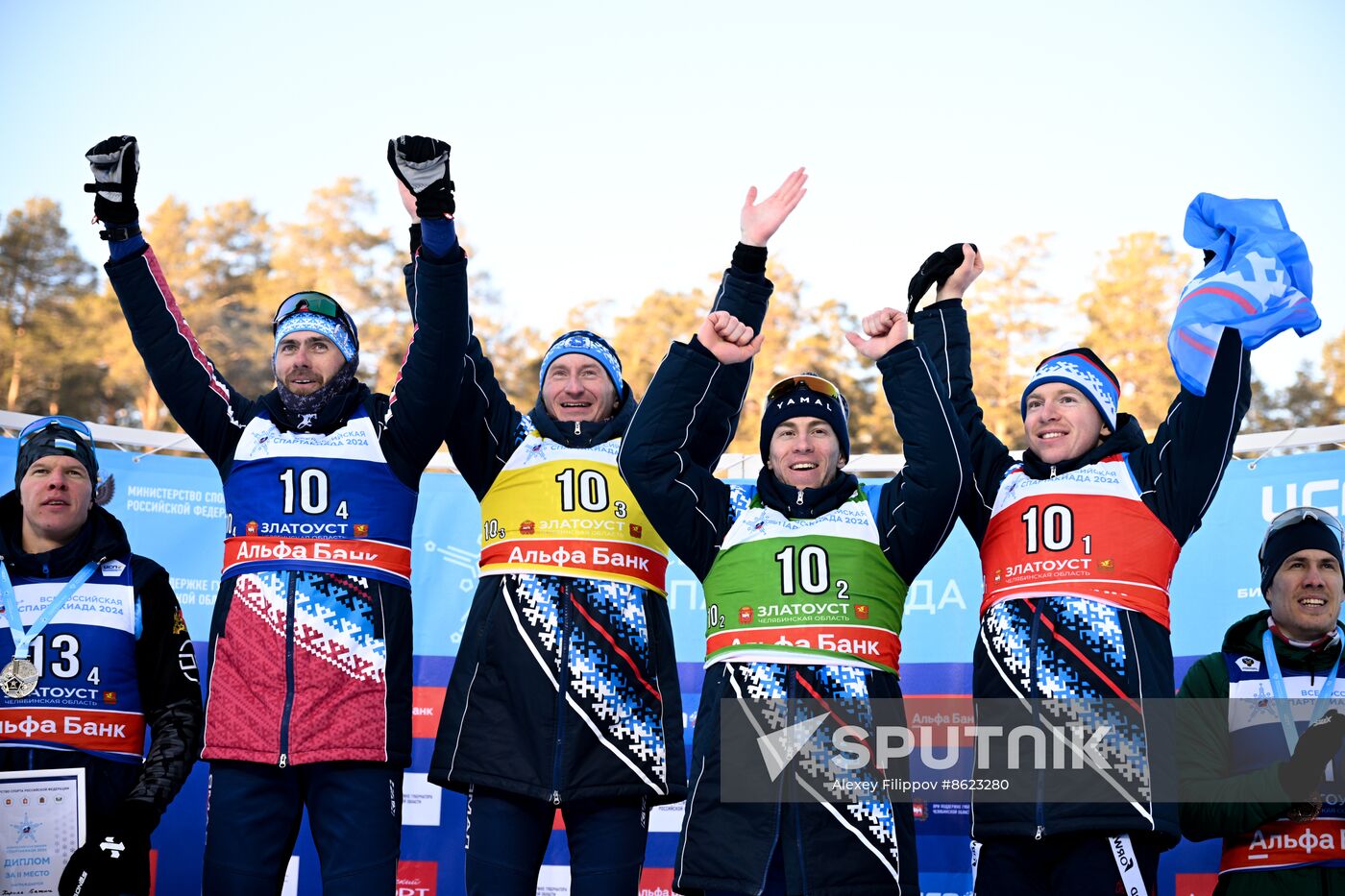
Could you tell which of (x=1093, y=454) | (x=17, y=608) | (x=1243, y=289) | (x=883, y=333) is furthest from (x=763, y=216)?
(x=17, y=608)

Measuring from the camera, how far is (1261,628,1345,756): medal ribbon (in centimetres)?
423

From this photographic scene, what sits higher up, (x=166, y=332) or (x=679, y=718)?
(x=166, y=332)

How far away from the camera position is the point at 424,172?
3898 mm

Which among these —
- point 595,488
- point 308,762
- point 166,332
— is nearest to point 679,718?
point 595,488

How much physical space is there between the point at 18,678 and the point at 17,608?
0.70ft

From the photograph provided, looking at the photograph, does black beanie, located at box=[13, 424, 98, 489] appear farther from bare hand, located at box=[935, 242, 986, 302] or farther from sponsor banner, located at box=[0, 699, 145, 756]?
bare hand, located at box=[935, 242, 986, 302]

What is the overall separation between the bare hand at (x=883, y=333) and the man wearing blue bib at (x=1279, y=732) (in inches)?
61.5

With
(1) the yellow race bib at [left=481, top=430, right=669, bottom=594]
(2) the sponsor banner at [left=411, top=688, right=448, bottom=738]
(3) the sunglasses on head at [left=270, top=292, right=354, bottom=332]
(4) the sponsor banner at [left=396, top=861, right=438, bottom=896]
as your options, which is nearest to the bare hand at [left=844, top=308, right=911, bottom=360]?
(1) the yellow race bib at [left=481, top=430, right=669, bottom=594]

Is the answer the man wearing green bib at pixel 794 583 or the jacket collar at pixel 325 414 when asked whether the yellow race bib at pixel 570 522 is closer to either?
the man wearing green bib at pixel 794 583

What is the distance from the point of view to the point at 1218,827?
411 cm

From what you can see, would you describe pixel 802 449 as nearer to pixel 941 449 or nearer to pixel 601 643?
pixel 941 449

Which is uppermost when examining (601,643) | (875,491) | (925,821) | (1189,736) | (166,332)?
(166,332)

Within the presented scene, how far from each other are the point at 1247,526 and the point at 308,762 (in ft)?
12.8

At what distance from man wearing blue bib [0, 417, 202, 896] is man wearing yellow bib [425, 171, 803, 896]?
2.67ft
